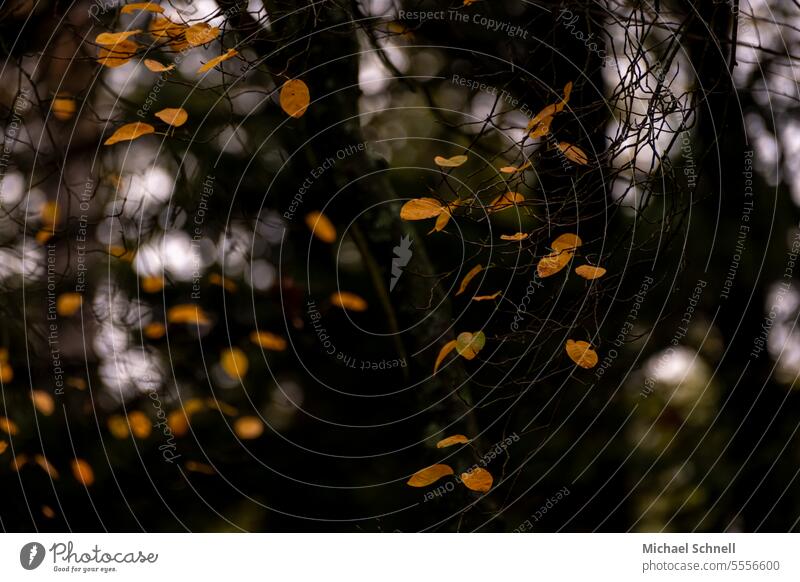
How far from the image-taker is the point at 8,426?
72.2 inches

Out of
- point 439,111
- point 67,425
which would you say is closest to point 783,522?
point 439,111

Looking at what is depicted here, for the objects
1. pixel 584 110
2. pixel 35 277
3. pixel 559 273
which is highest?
pixel 584 110


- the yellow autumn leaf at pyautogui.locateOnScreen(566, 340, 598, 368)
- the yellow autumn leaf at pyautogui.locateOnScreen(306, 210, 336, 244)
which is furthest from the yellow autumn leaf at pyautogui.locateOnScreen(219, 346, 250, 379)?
the yellow autumn leaf at pyautogui.locateOnScreen(566, 340, 598, 368)

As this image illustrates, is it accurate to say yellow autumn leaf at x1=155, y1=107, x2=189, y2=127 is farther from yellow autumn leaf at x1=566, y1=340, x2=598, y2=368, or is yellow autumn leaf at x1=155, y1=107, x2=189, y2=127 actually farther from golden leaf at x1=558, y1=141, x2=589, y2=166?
yellow autumn leaf at x1=566, y1=340, x2=598, y2=368

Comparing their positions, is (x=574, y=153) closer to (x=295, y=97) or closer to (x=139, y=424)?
(x=295, y=97)

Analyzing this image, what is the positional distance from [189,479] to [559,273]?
1.28 metres

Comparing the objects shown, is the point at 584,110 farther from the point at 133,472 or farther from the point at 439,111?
the point at 133,472

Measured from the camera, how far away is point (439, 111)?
1919 mm

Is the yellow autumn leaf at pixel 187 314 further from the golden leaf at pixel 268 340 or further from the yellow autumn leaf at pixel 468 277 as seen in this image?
the yellow autumn leaf at pixel 468 277

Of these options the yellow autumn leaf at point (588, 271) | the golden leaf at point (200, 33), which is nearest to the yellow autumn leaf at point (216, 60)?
the golden leaf at point (200, 33)

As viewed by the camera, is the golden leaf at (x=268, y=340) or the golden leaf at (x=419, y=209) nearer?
the golden leaf at (x=419, y=209)

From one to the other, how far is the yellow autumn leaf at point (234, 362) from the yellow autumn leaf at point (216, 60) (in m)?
0.82

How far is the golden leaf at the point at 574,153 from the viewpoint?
5.55 feet
